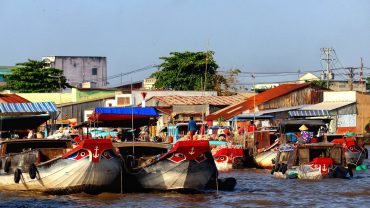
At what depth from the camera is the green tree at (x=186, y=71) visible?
6500cm

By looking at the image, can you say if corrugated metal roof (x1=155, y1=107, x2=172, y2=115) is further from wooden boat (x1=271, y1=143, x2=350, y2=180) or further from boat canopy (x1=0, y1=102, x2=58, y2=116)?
boat canopy (x1=0, y1=102, x2=58, y2=116)

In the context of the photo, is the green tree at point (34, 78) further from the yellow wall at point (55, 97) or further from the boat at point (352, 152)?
the boat at point (352, 152)

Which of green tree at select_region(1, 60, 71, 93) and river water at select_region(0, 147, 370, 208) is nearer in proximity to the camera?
river water at select_region(0, 147, 370, 208)

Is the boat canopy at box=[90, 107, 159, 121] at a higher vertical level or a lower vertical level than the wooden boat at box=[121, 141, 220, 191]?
higher

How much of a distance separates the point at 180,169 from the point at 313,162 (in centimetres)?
717

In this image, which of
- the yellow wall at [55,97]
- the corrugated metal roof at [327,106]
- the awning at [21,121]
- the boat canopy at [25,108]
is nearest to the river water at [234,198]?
the boat canopy at [25,108]

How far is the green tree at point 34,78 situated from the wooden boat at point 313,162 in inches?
1550

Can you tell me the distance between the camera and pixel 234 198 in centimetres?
2159

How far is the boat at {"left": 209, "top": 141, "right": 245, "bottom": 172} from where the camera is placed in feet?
109

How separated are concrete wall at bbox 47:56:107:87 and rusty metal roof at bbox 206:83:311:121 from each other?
2453 cm

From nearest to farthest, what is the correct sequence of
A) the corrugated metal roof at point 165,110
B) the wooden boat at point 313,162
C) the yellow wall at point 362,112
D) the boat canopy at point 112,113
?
the boat canopy at point 112,113, the wooden boat at point 313,162, the corrugated metal roof at point 165,110, the yellow wall at point 362,112

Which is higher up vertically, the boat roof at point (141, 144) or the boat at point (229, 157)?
the boat roof at point (141, 144)

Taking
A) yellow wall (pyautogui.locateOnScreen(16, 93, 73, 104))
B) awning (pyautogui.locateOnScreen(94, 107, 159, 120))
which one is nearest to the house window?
yellow wall (pyautogui.locateOnScreen(16, 93, 73, 104))

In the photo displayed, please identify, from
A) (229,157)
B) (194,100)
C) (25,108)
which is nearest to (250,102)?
(194,100)
